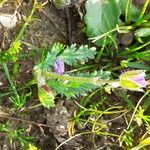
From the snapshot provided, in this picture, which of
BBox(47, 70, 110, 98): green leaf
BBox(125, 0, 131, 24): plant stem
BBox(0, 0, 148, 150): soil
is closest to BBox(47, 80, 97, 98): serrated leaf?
BBox(47, 70, 110, 98): green leaf

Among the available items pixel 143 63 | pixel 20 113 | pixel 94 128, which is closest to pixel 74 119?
pixel 94 128

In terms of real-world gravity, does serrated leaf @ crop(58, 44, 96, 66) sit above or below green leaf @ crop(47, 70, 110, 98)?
above

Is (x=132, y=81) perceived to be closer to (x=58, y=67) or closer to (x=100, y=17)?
(x=58, y=67)

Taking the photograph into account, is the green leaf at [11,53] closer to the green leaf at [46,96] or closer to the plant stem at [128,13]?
the green leaf at [46,96]

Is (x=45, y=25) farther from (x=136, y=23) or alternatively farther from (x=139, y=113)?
(x=139, y=113)

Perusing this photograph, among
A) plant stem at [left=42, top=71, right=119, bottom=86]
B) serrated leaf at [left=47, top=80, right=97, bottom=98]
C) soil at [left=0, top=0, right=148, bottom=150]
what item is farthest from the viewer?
soil at [left=0, top=0, right=148, bottom=150]

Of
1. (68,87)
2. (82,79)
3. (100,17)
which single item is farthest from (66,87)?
(100,17)

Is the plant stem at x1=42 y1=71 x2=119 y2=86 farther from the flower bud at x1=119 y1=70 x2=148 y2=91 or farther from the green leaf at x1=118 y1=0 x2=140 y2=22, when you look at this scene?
the green leaf at x1=118 y1=0 x2=140 y2=22
